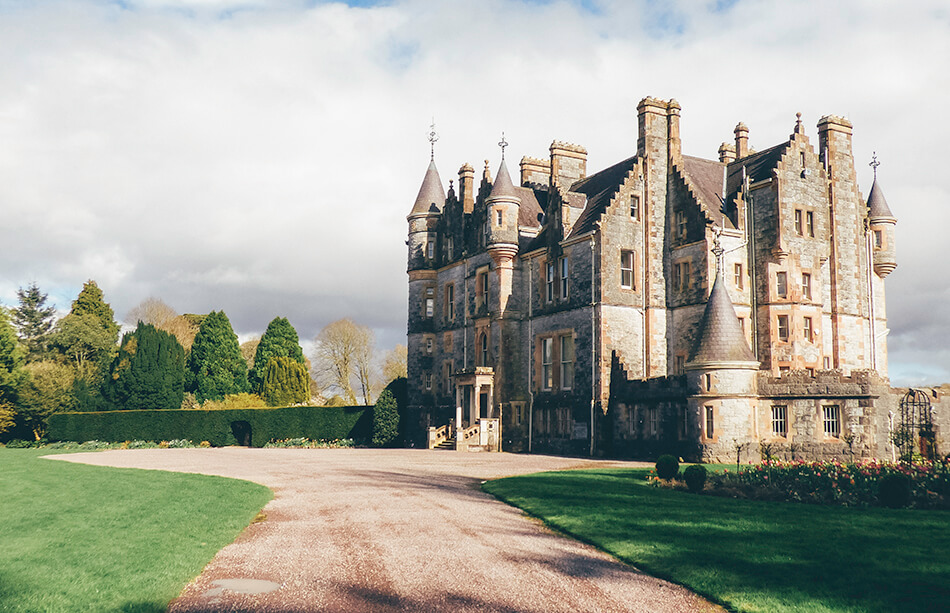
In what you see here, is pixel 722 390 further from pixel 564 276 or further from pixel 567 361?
pixel 564 276

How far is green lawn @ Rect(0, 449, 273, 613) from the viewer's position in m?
9.09

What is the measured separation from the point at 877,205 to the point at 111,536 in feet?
133

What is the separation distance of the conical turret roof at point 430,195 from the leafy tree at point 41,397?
26.6m

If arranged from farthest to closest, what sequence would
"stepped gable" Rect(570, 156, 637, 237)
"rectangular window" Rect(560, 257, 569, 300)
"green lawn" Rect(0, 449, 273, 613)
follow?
"rectangular window" Rect(560, 257, 569, 300) → "stepped gable" Rect(570, 156, 637, 237) → "green lawn" Rect(0, 449, 273, 613)

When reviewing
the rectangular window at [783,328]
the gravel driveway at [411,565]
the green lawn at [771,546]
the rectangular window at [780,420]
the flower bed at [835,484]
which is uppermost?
the rectangular window at [783,328]

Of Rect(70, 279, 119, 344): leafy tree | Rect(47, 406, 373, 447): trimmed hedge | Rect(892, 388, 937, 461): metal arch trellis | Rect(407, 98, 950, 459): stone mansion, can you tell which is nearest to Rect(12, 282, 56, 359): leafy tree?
Rect(70, 279, 119, 344): leafy tree

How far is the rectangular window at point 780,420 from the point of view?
99.1 feet

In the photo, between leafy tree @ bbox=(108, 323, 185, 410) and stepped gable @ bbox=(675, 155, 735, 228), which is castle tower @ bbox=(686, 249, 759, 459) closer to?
stepped gable @ bbox=(675, 155, 735, 228)

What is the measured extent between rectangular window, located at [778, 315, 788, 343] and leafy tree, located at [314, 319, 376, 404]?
170 feet

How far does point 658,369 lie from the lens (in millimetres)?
37531

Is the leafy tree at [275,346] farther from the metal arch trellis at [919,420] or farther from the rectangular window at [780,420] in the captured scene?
the metal arch trellis at [919,420]

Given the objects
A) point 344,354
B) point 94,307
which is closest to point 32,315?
point 94,307

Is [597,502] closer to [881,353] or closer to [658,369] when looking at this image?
[658,369]

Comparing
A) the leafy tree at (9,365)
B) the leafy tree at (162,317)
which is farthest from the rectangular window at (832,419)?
the leafy tree at (162,317)
